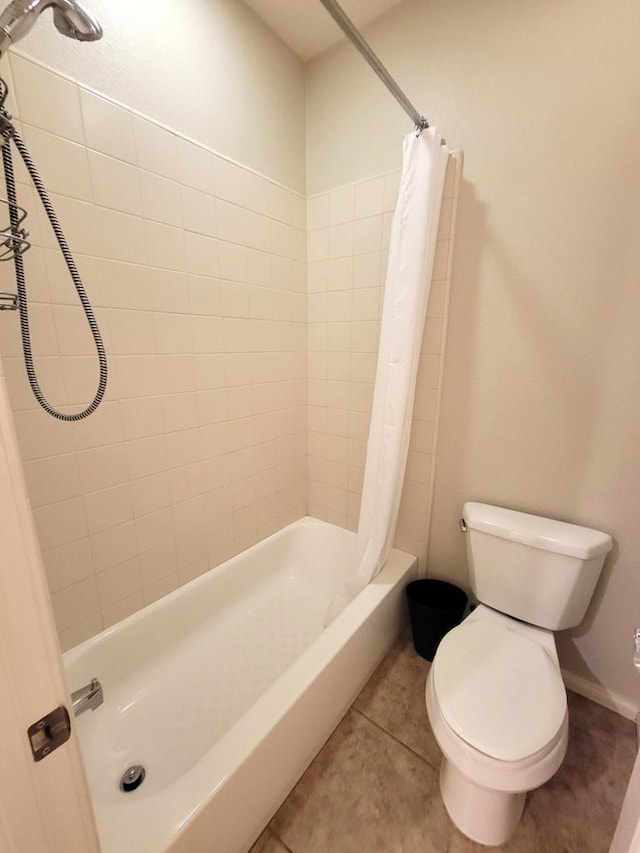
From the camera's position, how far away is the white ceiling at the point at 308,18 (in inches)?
54.1

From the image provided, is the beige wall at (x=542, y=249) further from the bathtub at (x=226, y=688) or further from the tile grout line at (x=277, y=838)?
the tile grout line at (x=277, y=838)

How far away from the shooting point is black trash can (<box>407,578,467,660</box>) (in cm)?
152

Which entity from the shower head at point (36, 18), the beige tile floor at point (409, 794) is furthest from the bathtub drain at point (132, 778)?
the shower head at point (36, 18)

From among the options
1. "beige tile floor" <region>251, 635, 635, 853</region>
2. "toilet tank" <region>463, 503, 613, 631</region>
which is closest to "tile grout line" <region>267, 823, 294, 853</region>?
"beige tile floor" <region>251, 635, 635, 853</region>

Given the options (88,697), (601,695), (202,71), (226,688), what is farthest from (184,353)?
(601,695)

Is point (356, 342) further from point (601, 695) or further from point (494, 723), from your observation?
point (601, 695)

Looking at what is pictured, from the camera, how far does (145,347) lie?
1.26m

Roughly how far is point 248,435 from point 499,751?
1345 mm

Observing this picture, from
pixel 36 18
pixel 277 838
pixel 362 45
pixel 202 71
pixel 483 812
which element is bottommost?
pixel 277 838

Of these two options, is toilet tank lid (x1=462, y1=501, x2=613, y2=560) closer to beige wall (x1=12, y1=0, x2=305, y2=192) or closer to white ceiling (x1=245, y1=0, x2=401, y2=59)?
beige wall (x1=12, y1=0, x2=305, y2=192)

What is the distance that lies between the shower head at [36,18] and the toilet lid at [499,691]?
181 centimetres

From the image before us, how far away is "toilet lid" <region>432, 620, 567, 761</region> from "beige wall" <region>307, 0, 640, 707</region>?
0.45m

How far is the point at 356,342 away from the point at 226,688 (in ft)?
5.06

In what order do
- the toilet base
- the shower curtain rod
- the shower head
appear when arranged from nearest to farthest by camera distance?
1. the shower head
2. the shower curtain rod
3. the toilet base
